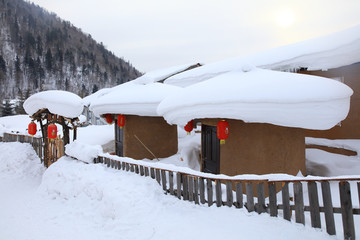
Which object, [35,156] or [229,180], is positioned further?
[35,156]

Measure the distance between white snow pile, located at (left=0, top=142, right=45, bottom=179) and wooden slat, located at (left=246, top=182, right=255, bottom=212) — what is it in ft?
32.9

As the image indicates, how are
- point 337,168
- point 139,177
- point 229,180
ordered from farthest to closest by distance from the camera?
point 337,168 < point 139,177 < point 229,180

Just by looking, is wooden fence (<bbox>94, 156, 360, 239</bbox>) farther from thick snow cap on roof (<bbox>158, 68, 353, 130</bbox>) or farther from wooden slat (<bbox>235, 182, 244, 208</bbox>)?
thick snow cap on roof (<bbox>158, 68, 353, 130</bbox>)

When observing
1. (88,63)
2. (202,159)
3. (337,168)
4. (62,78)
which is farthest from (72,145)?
(88,63)

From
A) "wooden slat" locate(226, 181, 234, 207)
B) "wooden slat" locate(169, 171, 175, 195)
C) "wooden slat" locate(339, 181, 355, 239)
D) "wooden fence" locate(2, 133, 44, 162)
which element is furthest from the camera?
"wooden fence" locate(2, 133, 44, 162)

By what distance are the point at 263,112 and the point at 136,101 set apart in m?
5.38

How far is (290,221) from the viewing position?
377 cm

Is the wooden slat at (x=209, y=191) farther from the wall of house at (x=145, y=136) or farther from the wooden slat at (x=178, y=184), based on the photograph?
the wall of house at (x=145, y=136)

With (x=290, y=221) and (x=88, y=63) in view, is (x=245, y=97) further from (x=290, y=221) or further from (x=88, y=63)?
(x=88, y=63)

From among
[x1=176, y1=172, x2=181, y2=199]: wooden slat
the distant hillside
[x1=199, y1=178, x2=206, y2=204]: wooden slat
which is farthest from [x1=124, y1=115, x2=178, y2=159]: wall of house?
the distant hillside

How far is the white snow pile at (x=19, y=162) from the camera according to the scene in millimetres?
10514

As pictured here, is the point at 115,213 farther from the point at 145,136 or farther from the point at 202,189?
the point at 145,136

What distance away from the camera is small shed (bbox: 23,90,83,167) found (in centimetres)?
920

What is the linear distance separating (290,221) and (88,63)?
98.5 meters
